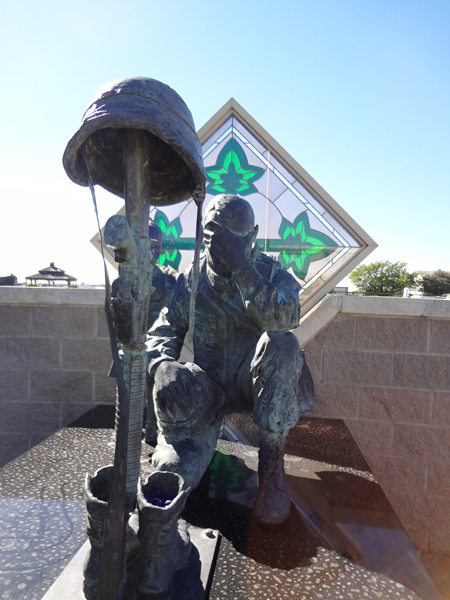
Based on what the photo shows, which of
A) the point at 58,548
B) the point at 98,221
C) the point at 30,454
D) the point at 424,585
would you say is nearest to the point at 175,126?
the point at 98,221

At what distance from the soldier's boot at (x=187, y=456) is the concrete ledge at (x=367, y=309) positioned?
1.56 metres

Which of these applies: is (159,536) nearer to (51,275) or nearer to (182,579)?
(182,579)

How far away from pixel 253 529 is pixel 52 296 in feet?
8.03

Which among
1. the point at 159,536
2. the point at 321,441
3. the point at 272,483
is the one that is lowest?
the point at 321,441

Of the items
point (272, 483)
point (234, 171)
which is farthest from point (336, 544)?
point (234, 171)

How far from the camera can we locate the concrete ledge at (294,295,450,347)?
3006mm

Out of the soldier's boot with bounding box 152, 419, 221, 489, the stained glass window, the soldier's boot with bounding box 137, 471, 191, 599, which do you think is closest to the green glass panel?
the stained glass window

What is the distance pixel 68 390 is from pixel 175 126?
2792mm

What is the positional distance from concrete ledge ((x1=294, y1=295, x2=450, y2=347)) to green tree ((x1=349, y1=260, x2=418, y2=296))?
65.8 feet

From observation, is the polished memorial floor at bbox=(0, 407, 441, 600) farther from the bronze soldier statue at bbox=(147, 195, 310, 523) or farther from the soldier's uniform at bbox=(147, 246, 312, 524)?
the soldier's uniform at bbox=(147, 246, 312, 524)

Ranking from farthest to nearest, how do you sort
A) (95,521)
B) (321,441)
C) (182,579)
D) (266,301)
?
(321,441), (266,301), (182,579), (95,521)

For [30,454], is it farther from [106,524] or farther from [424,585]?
[424,585]

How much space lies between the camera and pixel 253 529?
1.48 meters

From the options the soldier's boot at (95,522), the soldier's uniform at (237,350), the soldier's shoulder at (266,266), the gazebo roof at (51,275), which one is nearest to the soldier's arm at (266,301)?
the soldier's uniform at (237,350)
